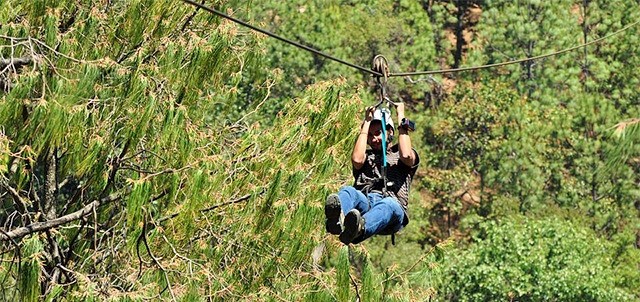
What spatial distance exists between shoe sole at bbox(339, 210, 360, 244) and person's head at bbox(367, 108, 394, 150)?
0.79 m

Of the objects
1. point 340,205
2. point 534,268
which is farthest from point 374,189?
point 534,268

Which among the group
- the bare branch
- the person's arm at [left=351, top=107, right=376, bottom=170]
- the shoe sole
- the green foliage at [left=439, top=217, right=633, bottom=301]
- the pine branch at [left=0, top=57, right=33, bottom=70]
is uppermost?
the person's arm at [left=351, top=107, right=376, bottom=170]

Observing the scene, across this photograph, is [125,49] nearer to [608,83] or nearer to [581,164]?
[581,164]

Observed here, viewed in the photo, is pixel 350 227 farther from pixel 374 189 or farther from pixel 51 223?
pixel 51 223

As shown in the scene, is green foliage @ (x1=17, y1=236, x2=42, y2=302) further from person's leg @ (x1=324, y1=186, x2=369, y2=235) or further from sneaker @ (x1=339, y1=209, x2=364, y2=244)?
sneaker @ (x1=339, y1=209, x2=364, y2=244)

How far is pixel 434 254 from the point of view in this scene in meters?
13.7

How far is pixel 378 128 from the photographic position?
29.5 feet

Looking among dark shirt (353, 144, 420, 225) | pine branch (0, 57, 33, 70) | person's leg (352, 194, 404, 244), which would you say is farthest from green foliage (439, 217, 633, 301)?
person's leg (352, 194, 404, 244)

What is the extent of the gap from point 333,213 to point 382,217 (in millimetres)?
478

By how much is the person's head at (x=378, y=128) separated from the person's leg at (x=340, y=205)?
388 mm

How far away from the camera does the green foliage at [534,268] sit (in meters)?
25.5

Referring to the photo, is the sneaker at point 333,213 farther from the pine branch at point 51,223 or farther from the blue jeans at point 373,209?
the pine branch at point 51,223

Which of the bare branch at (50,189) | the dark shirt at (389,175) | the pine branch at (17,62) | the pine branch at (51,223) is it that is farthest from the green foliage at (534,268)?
the dark shirt at (389,175)

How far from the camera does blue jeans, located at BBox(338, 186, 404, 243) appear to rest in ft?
28.1
